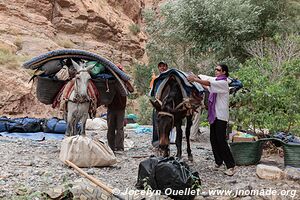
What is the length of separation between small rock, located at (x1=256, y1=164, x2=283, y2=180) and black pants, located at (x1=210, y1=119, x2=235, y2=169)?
18.1 inches

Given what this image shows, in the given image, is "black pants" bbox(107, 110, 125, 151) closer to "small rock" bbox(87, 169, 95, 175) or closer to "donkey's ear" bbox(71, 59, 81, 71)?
"donkey's ear" bbox(71, 59, 81, 71)

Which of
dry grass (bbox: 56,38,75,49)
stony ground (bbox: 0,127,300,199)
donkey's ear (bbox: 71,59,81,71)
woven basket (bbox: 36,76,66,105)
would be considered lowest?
stony ground (bbox: 0,127,300,199)

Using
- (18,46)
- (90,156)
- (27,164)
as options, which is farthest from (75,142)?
(18,46)

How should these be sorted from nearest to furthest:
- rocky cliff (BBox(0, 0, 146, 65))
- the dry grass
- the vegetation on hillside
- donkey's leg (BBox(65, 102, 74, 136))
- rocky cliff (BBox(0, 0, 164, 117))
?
donkey's leg (BBox(65, 102, 74, 136))
the vegetation on hillside
rocky cliff (BBox(0, 0, 164, 117))
rocky cliff (BBox(0, 0, 146, 65))
the dry grass

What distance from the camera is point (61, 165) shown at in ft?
21.1

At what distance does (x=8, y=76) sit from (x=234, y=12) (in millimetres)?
10816

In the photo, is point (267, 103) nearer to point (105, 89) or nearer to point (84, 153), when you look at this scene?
point (105, 89)

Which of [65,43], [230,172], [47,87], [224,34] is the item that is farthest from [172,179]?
[65,43]

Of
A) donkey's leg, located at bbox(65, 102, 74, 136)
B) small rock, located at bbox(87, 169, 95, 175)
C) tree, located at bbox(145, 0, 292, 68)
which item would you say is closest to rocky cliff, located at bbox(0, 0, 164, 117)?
tree, located at bbox(145, 0, 292, 68)

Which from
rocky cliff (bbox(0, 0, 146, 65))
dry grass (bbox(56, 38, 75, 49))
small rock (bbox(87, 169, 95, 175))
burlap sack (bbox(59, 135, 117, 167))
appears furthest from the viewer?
dry grass (bbox(56, 38, 75, 49))

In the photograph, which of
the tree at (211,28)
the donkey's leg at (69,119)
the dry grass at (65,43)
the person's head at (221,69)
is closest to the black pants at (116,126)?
the donkey's leg at (69,119)

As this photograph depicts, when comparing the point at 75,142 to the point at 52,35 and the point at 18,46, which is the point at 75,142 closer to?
the point at 18,46

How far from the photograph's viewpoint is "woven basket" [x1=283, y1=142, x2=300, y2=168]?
7.25 meters

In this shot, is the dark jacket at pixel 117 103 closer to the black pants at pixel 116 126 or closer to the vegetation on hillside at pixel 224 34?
the black pants at pixel 116 126
